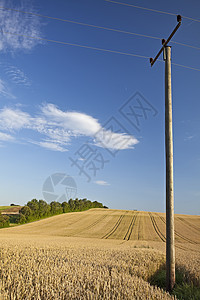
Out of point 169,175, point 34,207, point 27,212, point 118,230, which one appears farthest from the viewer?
point 34,207

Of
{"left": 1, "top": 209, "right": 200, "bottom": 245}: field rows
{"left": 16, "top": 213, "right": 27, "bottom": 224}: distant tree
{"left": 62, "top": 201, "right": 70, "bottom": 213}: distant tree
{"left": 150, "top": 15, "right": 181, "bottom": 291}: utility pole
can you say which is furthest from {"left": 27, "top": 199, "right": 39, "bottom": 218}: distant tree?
{"left": 150, "top": 15, "right": 181, "bottom": 291}: utility pole

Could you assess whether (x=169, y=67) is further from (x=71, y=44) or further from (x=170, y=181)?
(x=71, y=44)

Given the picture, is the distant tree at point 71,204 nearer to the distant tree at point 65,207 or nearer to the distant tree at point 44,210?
the distant tree at point 65,207

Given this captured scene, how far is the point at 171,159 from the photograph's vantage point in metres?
7.07

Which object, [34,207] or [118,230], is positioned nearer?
[118,230]

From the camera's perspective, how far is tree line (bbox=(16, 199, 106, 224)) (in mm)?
71512

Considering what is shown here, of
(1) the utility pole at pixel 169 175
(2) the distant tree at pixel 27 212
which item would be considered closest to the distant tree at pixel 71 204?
(2) the distant tree at pixel 27 212

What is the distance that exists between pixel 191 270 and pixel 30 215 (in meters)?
71.6

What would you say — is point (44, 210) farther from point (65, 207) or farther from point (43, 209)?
point (65, 207)

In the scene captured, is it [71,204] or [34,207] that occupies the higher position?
[71,204]

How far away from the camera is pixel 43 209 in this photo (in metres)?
80.0

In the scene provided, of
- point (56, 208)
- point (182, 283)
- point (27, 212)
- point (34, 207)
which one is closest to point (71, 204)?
point (56, 208)

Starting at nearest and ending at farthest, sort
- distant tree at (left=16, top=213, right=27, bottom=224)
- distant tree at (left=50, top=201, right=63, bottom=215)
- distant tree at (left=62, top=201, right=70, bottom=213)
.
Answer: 1. distant tree at (left=16, top=213, right=27, bottom=224)
2. distant tree at (left=50, top=201, right=63, bottom=215)
3. distant tree at (left=62, top=201, right=70, bottom=213)

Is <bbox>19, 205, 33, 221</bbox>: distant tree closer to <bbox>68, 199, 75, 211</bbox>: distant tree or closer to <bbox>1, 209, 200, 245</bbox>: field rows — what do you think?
<bbox>1, 209, 200, 245</bbox>: field rows
